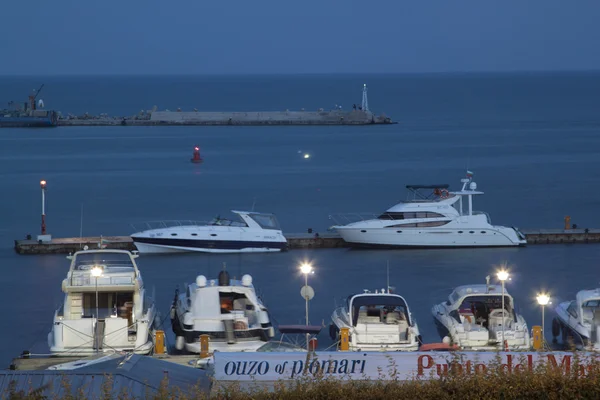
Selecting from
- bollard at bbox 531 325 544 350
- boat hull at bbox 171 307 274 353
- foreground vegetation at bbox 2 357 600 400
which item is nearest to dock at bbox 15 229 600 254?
boat hull at bbox 171 307 274 353

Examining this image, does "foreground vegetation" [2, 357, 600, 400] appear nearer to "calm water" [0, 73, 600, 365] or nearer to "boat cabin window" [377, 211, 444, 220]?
"calm water" [0, 73, 600, 365]

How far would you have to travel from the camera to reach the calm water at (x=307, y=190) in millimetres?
27922

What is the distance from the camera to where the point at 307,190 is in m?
50.5

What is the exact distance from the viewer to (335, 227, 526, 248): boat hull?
32062mm

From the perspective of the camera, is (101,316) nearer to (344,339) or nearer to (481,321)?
(344,339)

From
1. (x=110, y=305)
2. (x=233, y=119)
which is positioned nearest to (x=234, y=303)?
(x=110, y=305)

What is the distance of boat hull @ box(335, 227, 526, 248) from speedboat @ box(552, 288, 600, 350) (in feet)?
37.9

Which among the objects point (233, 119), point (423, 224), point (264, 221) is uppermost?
point (233, 119)

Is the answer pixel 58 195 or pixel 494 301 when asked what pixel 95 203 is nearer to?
pixel 58 195

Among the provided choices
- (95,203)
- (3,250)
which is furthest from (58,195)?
(3,250)

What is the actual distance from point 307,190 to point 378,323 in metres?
31.8

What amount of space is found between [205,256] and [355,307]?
1271 centimetres

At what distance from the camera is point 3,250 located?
33.2 metres

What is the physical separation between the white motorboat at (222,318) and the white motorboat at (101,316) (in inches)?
25.7
